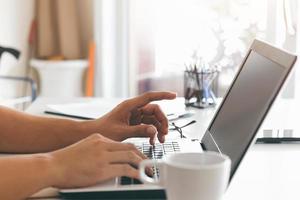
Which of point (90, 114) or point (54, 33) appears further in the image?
point (54, 33)

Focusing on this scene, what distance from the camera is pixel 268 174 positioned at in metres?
1.16

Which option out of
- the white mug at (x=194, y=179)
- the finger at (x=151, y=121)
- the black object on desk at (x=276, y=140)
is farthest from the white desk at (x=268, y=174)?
the white mug at (x=194, y=179)

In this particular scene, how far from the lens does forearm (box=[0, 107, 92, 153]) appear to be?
132cm

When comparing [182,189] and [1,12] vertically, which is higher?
[1,12]

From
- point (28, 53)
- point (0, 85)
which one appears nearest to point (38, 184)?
point (0, 85)

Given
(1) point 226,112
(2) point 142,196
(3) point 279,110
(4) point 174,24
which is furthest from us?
(4) point 174,24

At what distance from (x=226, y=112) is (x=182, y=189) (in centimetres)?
49

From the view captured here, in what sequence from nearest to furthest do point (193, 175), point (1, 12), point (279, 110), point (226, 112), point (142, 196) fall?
point (193, 175)
point (142, 196)
point (226, 112)
point (279, 110)
point (1, 12)

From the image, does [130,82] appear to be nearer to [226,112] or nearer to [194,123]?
[194,123]

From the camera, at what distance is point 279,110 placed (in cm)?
180

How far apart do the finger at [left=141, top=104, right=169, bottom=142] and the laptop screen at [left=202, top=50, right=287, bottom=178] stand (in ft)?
0.35

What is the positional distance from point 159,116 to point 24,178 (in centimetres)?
51

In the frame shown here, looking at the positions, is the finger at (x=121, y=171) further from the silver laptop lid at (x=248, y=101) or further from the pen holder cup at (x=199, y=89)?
the pen holder cup at (x=199, y=89)

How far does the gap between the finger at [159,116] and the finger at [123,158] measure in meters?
0.35
